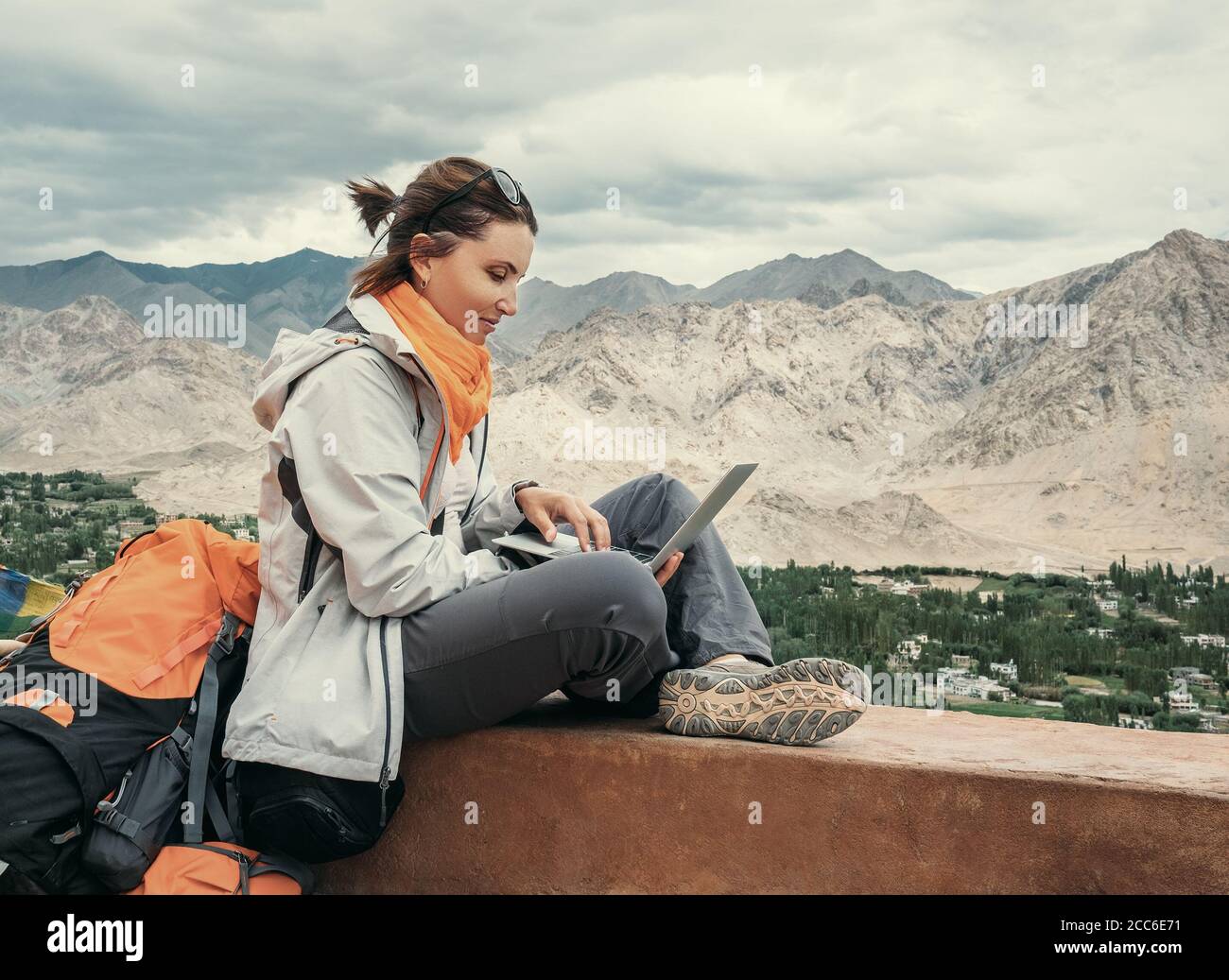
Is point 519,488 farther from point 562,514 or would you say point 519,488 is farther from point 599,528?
point 599,528

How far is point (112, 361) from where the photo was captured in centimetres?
5156

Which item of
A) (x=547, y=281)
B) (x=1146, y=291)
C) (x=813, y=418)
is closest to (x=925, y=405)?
(x=813, y=418)

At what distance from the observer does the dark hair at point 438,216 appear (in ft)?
8.00

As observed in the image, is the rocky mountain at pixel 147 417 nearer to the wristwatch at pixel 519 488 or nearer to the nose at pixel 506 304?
the wristwatch at pixel 519 488

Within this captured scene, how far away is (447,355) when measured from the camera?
2303 mm

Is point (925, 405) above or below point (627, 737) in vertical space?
above

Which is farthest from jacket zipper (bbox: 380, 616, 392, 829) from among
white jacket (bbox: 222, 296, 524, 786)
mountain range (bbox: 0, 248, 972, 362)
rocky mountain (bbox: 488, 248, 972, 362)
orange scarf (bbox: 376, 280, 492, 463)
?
rocky mountain (bbox: 488, 248, 972, 362)

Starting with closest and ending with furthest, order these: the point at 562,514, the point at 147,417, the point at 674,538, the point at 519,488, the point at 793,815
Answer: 1. the point at 793,815
2. the point at 674,538
3. the point at 562,514
4. the point at 519,488
5. the point at 147,417

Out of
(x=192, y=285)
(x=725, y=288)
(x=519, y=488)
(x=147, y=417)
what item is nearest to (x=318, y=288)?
(x=192, y=285)

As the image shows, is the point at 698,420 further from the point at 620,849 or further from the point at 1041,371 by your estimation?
the point at 620,849

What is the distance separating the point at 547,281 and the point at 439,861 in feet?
272

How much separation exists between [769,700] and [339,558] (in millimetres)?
813

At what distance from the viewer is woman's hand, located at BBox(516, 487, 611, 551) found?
2.48 meters

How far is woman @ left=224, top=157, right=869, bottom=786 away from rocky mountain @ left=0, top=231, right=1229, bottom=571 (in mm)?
26447
